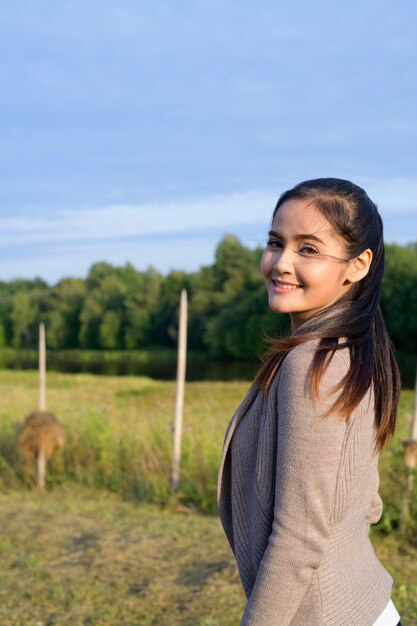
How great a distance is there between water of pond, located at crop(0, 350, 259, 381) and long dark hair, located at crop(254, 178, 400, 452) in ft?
76.3

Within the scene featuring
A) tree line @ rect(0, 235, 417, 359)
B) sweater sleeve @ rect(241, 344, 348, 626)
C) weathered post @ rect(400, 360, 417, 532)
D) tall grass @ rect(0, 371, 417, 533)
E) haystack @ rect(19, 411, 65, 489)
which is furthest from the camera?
tree line @ rect(0, 235, 417, 359)

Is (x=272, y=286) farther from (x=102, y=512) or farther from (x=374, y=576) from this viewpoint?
(x=102, y=512)

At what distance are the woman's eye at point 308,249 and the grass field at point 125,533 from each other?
97.3 inches

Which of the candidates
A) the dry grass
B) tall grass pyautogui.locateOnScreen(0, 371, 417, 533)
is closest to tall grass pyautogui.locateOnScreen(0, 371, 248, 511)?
tall grass pyautogui.locateOnScreen(0, 371, 417, 533)

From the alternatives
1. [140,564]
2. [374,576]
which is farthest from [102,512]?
[374,576]

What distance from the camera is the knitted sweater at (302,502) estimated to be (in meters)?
1.06

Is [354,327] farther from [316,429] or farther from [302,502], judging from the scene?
[302,502]

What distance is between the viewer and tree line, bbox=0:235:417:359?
2997 centimetres

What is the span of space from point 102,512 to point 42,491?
4.76 ft

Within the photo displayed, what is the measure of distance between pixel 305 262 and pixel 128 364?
1373 inches

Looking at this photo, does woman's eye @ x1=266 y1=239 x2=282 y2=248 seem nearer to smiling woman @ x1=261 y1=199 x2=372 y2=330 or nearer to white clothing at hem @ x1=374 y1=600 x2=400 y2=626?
smiling woman @ x1=261 y1=199 x2=372 y2=330

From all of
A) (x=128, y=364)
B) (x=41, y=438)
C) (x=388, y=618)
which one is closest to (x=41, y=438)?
(x=41, y=438)

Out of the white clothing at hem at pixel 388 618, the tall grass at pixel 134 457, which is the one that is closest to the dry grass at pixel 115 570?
the tall grass at pixel 134 457

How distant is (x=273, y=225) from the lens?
4.12 feet
